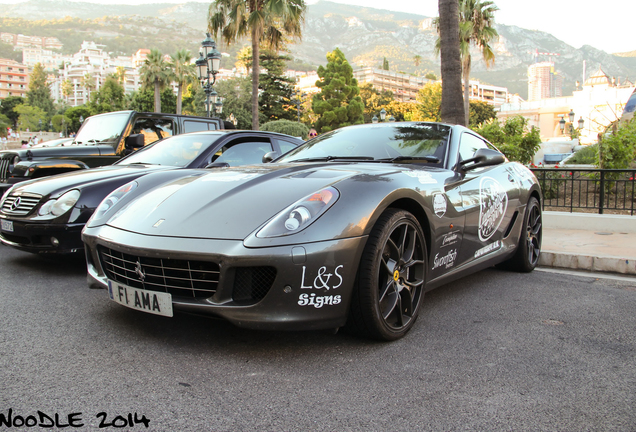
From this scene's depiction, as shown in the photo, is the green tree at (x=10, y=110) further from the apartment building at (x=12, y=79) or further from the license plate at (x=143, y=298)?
the license plate at (x=143, y=298)

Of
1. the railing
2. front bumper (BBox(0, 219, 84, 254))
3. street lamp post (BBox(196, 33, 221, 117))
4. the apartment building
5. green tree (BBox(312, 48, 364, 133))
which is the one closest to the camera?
front bumper (BBox(0, 219, 84, 254))

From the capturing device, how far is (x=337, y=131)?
426 cm

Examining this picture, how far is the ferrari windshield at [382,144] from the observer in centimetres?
362

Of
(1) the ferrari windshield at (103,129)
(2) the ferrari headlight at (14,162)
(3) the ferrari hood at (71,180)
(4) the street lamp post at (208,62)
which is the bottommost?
(3) the ferrari hood at (71,180)

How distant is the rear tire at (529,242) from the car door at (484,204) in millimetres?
383

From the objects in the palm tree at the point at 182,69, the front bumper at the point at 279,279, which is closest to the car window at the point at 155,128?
Answer: the front bumper at the point at 279,279

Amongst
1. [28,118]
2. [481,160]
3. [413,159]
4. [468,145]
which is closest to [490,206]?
[481,160]

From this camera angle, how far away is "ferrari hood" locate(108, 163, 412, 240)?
2.47 m

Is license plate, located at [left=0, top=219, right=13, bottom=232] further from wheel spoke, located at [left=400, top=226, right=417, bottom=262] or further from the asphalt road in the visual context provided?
wheel spoke, located at [left=400, top=226, right=417, bottom=262]

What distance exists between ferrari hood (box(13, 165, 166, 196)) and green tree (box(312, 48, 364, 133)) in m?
51.2

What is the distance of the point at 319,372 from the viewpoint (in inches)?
91.0

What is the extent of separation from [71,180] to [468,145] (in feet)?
11.4

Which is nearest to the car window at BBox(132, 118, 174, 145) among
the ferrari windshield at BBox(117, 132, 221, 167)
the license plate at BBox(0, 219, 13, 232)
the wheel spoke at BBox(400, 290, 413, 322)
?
the ferrari windshield at BBox(117, 132, 221, 167)

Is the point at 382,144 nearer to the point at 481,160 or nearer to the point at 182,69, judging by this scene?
the point at 481,160
